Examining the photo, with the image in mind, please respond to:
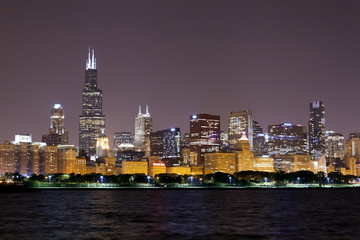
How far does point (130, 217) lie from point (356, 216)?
3759 cm

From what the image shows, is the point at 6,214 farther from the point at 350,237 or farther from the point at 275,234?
the point at 350,237

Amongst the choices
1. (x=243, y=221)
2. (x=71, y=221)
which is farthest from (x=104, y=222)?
(x=243, y=221)

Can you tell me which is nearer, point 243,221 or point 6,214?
point 243,221

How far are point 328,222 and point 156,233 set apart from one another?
29.0 meters

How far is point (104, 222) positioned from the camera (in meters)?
78.2

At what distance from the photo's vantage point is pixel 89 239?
60438 millimetres

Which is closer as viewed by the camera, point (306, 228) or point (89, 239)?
point (89, 239)

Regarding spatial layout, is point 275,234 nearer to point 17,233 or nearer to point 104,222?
point 104,222

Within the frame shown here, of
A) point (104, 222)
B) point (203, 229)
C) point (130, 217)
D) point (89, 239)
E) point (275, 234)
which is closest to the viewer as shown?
point (89, 239)

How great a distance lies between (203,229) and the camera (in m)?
71.0

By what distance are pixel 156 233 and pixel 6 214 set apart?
37417mm

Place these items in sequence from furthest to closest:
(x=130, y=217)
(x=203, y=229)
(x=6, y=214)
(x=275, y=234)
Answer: (x=6, y=214)
(x=130, y=217)
(x=203, y=229)
(x=275, y=234)

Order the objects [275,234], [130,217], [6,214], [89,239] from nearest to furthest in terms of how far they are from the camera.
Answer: [89,239] < [275,234] < [130,217] < [6,214]

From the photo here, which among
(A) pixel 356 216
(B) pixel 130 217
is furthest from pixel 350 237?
(B) pixel 130 217
